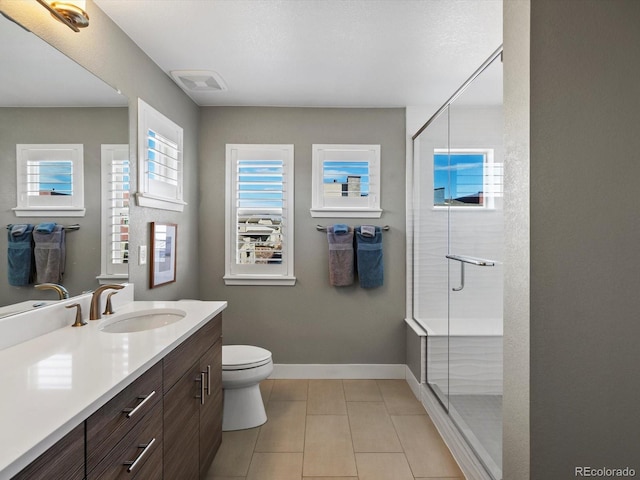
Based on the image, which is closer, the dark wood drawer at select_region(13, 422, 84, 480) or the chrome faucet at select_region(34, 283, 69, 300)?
the dark wood drawer at select_region(13, 422, 84, 480)

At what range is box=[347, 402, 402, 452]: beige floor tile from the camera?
92.0 inches

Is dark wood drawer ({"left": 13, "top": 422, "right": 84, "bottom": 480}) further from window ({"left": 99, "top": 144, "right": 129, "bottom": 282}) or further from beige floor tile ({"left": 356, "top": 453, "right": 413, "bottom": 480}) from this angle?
beige floor tile ({"left": 356, "top": 453, "right": 413, "bottom": 480})

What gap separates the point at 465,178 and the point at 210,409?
1.89 metres

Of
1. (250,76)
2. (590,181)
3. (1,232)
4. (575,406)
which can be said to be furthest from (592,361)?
(250,76)

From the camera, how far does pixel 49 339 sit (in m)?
1.49

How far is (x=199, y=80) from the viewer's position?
2.81m

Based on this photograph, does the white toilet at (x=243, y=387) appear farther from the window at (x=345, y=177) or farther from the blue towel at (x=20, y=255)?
the window at (x=345, y=177)

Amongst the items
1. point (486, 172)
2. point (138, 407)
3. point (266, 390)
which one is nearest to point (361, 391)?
point (266, 390)

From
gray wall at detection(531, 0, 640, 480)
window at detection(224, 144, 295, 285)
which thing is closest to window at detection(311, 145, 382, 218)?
window at detection(224, 144, 295, 285)

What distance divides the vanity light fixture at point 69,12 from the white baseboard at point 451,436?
267 cm

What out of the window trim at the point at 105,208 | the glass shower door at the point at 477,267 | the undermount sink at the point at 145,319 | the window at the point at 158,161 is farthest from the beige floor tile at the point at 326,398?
the window at the point at 158,161

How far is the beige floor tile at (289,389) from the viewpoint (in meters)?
3.02

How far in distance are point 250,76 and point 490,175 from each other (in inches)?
69.3

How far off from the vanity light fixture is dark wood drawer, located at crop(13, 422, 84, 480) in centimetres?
154
